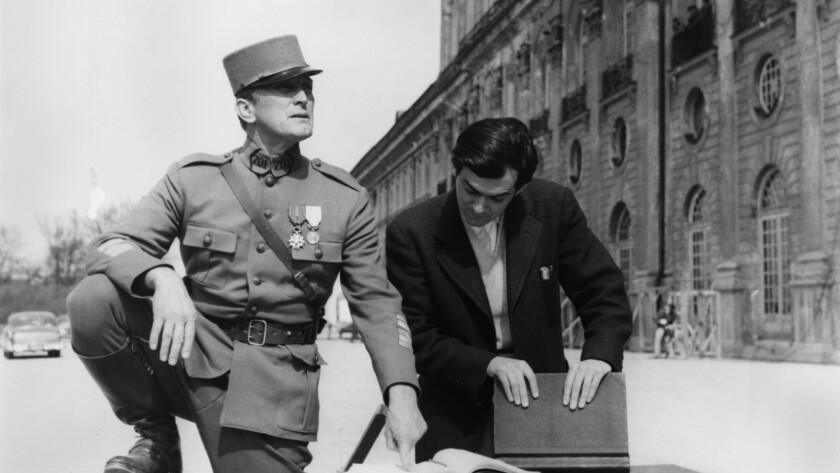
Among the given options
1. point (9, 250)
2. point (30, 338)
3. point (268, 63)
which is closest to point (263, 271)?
point (268, 63)

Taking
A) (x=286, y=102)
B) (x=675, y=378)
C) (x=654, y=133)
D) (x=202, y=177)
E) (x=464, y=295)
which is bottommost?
(x=675, y=378)

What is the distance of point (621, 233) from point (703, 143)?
501 cm

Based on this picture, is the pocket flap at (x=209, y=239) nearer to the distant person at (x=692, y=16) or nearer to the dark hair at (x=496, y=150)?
the dark hair at (x=496, y=150)

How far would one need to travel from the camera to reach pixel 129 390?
288 centimetres

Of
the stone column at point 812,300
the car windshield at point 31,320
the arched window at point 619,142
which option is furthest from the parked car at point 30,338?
the stone column at point 812,300

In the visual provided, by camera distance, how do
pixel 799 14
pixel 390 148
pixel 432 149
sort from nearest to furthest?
1. pixel 799 14
2. pixel 432 149
3. pixel 390 148

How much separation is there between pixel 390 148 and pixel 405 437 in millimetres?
42126

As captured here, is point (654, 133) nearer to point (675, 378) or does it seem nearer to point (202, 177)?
point (675, 378)

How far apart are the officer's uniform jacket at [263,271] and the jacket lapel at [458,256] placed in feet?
1.49

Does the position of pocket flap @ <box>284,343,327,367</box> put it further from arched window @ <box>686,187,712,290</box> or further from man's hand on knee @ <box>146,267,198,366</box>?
arched window @ <box>686,187,712,290</box>

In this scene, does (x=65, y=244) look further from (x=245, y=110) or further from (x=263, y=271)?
(x=263, y=271)

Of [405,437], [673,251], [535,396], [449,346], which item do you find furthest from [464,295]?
[673,251]

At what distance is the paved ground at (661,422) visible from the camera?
25.6ft

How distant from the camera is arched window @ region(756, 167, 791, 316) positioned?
18438 millimetres
